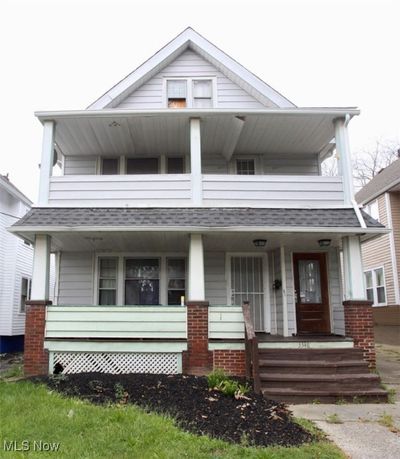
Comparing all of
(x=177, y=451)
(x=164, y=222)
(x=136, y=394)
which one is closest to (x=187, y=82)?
(x=164, y=222)

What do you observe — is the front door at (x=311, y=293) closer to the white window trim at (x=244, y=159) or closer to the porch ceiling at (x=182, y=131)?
the white window trim at (x=244, y=159)

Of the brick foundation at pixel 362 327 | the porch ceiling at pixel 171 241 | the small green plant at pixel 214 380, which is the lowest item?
the small green plant at pixel 214 380

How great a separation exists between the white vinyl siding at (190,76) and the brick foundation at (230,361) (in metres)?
6.24

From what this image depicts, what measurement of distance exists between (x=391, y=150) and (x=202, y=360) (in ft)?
106

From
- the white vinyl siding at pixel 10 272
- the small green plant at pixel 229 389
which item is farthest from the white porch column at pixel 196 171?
the white vinyl siding at pixel 10 272

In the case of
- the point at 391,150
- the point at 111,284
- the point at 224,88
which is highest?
the point at 391,150

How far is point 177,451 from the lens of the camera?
4.87 m

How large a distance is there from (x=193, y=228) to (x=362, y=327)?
407 centimetres

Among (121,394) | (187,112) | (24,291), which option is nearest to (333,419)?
(121,394)

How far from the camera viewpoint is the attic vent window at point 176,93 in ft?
40.4

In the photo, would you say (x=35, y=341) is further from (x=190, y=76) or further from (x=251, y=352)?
(x=190, y=76)

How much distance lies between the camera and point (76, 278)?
1230 centimetres

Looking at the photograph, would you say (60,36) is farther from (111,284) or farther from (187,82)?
(111,284)

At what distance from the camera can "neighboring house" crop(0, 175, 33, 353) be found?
17.1 meters
